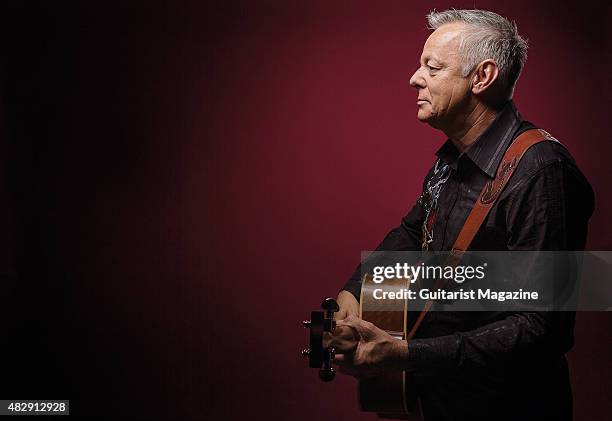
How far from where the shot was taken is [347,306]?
70.4 inches

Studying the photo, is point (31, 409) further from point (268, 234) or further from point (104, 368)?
point (268, 234)

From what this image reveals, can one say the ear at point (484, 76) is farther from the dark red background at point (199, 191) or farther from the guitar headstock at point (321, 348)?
the dark red background at point (199, 191)

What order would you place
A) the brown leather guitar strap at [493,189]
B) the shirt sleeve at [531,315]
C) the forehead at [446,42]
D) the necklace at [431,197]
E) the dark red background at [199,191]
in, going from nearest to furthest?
the shirt sleeve at [531,315] → the brown leather guitar strap at [493,189] → the forehead at [446,42] → the necklace at [431,197] → the dark red background at [199,191]

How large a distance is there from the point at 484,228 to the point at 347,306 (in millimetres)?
428

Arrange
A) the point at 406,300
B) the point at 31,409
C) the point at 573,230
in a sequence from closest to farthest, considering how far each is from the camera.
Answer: the point at 573,230, the point at 406,300, the point at 31,409

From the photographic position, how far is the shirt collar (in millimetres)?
1562

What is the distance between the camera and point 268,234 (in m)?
2.45

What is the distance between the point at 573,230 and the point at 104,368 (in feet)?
5.38

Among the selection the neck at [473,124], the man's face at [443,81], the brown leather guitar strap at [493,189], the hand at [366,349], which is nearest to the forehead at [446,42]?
the man's face at [443,81]

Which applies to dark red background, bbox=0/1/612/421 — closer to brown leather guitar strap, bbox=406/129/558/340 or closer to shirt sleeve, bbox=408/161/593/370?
brown leather guitar strap, bbox=406/129/558/340

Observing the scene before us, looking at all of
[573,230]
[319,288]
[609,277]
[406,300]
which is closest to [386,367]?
[406,300]

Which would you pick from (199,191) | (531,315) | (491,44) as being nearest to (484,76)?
(491,44)

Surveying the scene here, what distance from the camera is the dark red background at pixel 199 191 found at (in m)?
2.39

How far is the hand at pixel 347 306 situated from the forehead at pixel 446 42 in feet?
1.91
